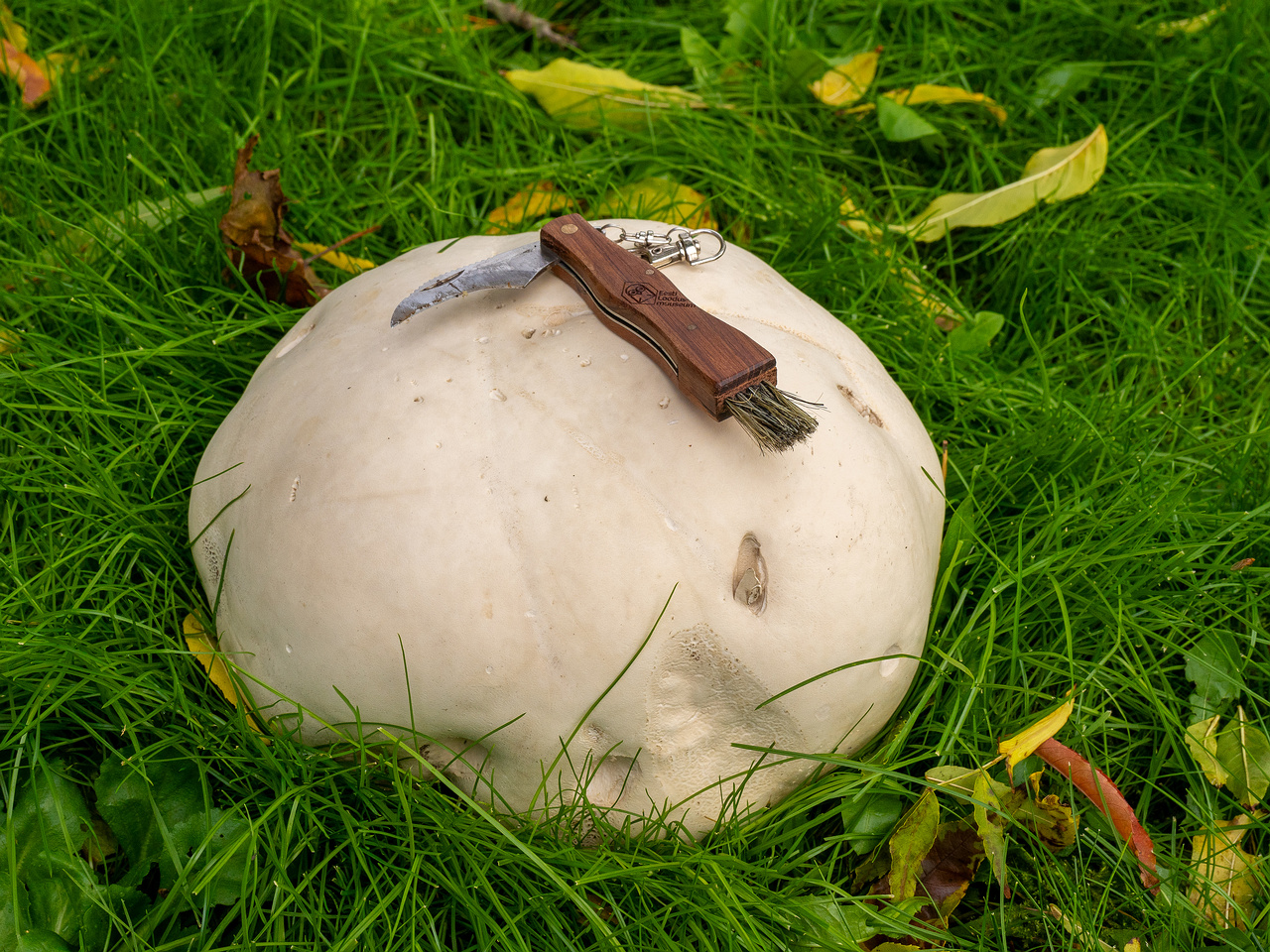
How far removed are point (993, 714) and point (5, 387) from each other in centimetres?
223

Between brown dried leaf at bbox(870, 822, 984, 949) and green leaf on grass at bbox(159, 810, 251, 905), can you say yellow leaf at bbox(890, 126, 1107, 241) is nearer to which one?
brown dried leaf at bbox(870, 822, 984, 949)

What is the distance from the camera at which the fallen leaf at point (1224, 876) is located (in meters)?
1.76

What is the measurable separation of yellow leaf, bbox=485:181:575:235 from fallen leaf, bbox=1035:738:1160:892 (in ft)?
5.79

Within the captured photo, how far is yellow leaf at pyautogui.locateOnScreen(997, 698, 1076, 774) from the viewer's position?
5.90 ft

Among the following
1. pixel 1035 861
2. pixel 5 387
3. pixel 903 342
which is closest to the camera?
pixel 1035 861

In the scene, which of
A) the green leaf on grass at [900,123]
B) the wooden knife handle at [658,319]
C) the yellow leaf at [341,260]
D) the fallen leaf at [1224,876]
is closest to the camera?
the wooden knife handle at [658,319]

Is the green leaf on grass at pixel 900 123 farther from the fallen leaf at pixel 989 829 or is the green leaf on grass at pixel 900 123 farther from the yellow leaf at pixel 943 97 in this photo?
the fallen leaf at pixel 989 829

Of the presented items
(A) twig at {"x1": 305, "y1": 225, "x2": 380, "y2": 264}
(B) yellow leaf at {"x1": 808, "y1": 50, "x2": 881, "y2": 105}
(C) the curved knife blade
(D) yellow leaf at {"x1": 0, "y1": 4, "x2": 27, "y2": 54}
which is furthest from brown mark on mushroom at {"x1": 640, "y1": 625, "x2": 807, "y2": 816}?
(D) yellow leaf at {"x1": 0, "y1": 4, "x2": 27, "y2": 54}

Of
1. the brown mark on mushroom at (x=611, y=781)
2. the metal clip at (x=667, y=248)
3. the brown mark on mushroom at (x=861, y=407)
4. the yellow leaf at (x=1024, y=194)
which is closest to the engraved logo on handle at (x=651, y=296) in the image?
the metal clip at (x=667, y=248)

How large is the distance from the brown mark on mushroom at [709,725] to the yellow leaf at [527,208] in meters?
1.51

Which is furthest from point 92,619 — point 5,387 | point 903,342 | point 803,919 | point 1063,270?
point 1063,270

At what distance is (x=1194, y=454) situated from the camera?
2510 mm

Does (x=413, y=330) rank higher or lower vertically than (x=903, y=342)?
higher

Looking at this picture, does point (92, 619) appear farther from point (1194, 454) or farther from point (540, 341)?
point (1194, 454)
